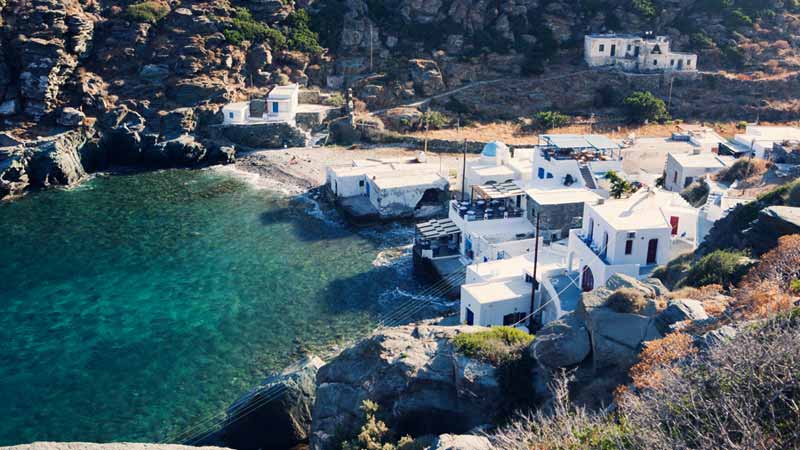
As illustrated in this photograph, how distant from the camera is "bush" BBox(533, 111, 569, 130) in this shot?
6894cm

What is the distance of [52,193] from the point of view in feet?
195

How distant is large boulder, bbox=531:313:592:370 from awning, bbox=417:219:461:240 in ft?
75.8

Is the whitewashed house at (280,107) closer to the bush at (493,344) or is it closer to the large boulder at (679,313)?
the bush at (493,344)

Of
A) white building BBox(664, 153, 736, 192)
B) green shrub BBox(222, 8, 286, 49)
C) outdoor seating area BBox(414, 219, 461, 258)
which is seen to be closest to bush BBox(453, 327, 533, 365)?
outdoor seating area BBox(414, 219, 461, 258)

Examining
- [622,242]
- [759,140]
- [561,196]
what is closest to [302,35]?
[561,196]

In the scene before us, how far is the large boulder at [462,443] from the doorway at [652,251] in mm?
18015

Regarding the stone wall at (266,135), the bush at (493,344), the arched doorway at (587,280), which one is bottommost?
the arched doorway at (587,280)

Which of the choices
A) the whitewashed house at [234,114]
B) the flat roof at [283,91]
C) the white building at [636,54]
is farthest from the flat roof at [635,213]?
the whitewashed house at [234,114]

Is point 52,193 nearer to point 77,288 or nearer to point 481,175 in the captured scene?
point 77,288

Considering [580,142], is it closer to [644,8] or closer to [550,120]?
[550,120]

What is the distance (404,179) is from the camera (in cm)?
5472

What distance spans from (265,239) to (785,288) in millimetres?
35675

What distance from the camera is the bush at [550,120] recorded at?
6894 cm

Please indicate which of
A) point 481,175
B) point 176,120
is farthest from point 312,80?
point 481,175
